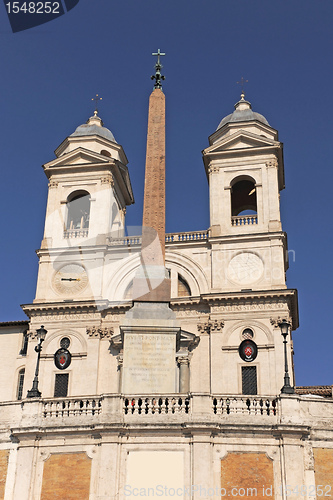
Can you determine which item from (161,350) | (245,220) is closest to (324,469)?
(161,350)

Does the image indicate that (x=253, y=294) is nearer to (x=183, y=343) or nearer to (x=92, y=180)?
(x=183, y=343)

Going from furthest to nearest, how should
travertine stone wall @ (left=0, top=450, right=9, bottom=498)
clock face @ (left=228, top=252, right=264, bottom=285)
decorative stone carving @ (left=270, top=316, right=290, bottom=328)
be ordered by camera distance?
clock face @ (left=228, top=252, right=264, bottom=285) → decorative stone carving @ (left=270, top=316, right=290, bottom=328) → travertine stone wall @ (left=0, top=450, right=9, bottom=498)

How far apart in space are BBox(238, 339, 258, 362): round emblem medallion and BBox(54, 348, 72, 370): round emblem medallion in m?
9.98

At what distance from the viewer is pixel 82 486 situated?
18594 mm

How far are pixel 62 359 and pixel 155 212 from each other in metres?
13.7

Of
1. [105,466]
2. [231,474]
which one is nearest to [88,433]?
[105,466]

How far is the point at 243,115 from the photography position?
4531cm

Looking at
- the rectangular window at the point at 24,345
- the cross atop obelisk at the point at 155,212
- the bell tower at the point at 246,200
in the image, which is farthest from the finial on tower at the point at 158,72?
the rectangular window at the point at 24,345

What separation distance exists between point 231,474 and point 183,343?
1888 cm

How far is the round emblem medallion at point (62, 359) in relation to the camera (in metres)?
38.4

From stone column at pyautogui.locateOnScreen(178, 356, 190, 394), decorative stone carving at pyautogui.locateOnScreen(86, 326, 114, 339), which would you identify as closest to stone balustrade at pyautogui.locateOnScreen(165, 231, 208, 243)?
decorative stone carving at pyautogui.locateOnScreen(86, 326, 114, 339)

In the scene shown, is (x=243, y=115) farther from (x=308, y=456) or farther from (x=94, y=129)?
(x=308, y=456)

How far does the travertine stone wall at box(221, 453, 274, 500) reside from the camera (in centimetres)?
1839

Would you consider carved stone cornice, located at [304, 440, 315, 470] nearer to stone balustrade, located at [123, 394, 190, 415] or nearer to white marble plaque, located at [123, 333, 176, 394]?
stone balustrade, located at [123, 394, 190, 415]
